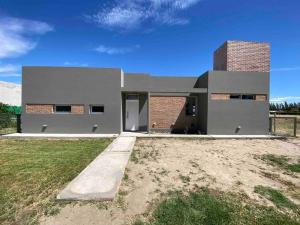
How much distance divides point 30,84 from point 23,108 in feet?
5.27

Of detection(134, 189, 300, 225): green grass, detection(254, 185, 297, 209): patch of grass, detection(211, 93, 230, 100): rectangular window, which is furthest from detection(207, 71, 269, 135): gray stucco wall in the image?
detection(134, 189, 300, 225): green grass

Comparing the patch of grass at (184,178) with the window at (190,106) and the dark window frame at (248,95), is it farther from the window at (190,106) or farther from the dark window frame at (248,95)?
the dark window frame at (248,95)

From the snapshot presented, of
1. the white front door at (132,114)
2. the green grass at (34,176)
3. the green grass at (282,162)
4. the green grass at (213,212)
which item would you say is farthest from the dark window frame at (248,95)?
the green grass at (213,212)

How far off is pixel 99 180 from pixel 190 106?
39.3 ft

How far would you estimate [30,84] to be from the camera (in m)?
13.9

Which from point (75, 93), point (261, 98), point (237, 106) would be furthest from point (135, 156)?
point (261, 98)

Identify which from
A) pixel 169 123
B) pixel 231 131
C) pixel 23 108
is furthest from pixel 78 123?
pixel 231 131

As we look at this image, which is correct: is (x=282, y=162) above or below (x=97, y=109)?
below

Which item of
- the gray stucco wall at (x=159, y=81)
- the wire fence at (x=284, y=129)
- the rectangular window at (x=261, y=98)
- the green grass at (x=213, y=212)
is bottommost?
the green grass at (x=213, y=212)

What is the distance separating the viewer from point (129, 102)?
52.0 ft

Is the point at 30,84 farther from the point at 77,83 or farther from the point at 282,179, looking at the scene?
the point at 282,179

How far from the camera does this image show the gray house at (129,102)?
14.0 m

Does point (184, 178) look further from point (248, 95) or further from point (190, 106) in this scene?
point (248, 95)

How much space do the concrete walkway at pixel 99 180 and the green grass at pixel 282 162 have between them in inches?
206
